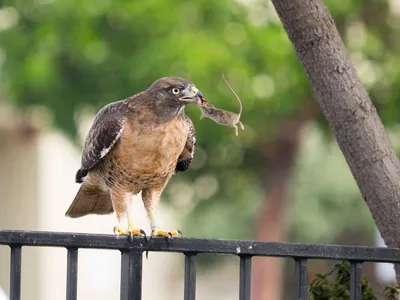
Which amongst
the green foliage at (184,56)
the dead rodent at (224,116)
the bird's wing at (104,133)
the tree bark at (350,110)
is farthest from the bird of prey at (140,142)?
the green foliage at (184,56)

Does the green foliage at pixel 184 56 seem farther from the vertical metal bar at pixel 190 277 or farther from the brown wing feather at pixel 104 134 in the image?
the vertical metal bar at pixel 190 277

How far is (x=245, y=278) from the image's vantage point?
3238 millimetres

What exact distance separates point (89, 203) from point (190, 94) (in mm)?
917

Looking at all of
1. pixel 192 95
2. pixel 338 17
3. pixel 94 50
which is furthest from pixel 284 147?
pixel 192 95

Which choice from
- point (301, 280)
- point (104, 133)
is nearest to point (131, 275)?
point (301, 280)

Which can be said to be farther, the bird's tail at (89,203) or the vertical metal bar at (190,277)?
the bird's tail at (89,203)

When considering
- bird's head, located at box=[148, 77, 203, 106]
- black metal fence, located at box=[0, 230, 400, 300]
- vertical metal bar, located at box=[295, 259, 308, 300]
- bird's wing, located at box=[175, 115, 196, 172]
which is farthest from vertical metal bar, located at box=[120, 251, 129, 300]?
bird's wing, located at box=[175, 115, 196, 172]

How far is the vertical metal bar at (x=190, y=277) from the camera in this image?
126 inches

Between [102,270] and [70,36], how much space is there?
37.8ft

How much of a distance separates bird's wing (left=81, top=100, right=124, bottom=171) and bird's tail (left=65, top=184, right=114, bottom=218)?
0.17 metres

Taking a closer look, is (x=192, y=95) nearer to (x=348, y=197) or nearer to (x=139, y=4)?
(x=139, y=4)

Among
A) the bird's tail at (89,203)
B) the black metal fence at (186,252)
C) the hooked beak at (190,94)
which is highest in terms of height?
the hooked beak at (190,94)

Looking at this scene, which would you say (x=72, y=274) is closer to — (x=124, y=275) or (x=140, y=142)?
(x=124, y=275)

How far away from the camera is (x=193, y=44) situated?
964 cm
